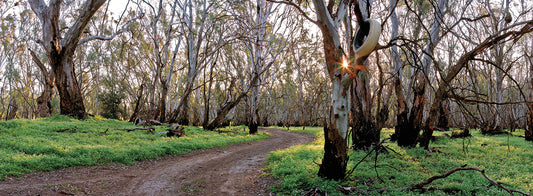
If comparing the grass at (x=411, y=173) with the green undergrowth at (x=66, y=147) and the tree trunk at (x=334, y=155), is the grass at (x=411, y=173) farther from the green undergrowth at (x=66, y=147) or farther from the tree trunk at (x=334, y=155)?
the green undergrowth at (x=66, y=147)

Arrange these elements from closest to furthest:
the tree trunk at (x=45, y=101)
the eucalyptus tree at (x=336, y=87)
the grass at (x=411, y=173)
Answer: the grass at (x=411, y=173)
the eucalyptus tree at (x=336, y=87)
the tree trunk at (x=45, y=101)

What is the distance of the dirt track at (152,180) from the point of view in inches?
199

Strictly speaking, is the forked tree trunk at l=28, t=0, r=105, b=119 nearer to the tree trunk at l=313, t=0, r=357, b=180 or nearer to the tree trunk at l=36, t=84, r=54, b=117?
the tree trunk at l=36, t=84, r=54, b=117

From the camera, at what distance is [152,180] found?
236 inches

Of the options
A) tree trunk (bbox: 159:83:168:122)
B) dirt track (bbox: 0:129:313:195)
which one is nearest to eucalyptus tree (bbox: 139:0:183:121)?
tree trunk (bbox: 159:83:168:122)

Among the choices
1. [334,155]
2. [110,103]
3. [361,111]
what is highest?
[110,103]

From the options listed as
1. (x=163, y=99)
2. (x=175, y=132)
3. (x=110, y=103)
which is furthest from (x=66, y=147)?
(x=110, y=103)

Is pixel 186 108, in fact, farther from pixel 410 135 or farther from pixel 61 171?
pixel 410 135

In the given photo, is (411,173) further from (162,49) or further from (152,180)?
(162,49)

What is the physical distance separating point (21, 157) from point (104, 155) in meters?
1.72

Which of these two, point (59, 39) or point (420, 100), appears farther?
point (59, 39)

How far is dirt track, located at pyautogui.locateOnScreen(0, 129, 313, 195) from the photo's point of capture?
16.6 ft

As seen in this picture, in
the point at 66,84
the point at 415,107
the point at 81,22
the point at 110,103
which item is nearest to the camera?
the point at 415,107

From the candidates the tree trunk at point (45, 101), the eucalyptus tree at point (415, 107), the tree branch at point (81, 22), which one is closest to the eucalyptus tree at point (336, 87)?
the eucalyptus tree at point (415, 107)
